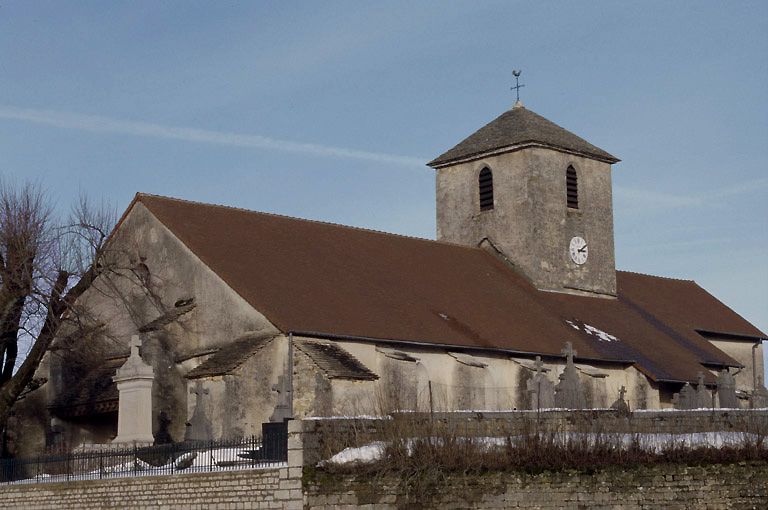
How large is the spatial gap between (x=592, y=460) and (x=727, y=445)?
2.13 meters

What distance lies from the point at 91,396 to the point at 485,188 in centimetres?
1598

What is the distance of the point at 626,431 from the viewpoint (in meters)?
19.2

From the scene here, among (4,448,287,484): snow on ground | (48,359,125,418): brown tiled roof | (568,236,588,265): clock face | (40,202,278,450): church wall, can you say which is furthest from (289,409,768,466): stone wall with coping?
(568,236,588,265): clock face

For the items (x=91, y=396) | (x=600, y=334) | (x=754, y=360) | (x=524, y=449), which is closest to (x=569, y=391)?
(x=524, y=449)

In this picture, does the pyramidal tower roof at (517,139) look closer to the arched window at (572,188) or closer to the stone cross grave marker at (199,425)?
the arched window at (572,188)

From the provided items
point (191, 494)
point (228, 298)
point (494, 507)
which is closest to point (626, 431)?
point (494, 507)

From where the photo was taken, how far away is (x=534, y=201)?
38562 millimetres

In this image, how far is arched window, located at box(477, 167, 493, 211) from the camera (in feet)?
130

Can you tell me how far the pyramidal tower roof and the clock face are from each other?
3039 mm

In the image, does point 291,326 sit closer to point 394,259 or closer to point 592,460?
point 394,259

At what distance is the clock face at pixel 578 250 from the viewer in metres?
39.5

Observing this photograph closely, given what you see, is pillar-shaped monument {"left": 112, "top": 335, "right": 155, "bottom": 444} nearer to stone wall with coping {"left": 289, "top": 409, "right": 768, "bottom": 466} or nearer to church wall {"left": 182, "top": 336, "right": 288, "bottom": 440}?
church wall {"left": 182, "top": 336, "right": 288, "bottom": 440}

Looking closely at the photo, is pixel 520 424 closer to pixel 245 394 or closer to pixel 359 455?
pixel 359 455

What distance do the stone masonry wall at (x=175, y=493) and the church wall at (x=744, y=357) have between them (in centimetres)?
2743
